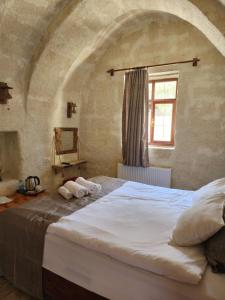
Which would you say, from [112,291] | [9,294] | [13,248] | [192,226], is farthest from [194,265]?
[9,294]

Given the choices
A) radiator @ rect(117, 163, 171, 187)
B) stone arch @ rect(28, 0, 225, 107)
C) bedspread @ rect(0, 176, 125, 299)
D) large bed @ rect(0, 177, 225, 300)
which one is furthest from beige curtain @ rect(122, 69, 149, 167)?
bedspread @ rect(0, 176, 125, 299)

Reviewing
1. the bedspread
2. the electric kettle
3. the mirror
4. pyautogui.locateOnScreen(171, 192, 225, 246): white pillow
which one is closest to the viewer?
pyautogui.locateOnScreen(171, 192, 225, 246): white pillow

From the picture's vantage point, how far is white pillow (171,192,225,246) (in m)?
1.25

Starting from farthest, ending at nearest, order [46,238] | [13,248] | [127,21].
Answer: [127,21]
[13,248]
[46,238]

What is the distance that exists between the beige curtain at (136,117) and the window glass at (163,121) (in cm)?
25

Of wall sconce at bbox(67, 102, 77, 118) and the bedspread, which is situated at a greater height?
wall sconce at bbox(67, 102, 77, 118)

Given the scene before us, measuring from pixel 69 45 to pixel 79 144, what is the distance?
187 centimetres

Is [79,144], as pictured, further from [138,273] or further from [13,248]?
[138,273]

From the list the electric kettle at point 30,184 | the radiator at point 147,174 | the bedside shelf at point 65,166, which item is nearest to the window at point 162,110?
the radiator at point 147,174

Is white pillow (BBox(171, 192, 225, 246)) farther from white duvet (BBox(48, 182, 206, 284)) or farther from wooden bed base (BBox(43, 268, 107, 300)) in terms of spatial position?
wooden bed base (BBox(43, 268, 107, 300))

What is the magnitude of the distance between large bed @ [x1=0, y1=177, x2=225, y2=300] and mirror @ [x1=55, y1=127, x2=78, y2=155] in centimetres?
181

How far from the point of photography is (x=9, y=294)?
1.77 m

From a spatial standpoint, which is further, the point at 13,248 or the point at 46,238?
the point at 13,248

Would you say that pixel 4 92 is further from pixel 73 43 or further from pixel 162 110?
pixel 162 110
